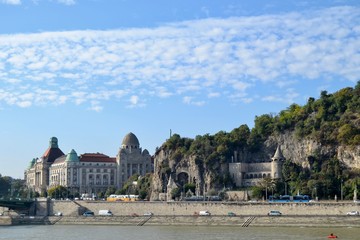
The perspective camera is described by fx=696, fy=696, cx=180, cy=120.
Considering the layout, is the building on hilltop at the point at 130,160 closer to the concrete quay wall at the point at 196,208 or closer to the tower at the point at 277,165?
the concrete quay wall at the point at 196,208

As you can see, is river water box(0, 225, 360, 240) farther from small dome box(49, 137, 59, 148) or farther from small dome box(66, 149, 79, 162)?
small dome box(49, 137, 59, 148)

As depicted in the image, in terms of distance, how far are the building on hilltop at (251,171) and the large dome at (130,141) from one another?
46322 mm

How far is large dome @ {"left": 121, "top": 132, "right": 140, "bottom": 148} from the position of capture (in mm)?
155875

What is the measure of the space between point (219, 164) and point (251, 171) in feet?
17.9

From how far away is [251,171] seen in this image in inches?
4409

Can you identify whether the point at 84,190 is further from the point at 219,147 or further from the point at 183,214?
the point at 183,214

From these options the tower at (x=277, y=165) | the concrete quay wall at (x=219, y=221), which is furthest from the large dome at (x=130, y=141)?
the concrete quay wall at (x=219, y=221)

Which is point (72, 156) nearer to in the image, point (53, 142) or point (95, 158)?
point (95, 158)

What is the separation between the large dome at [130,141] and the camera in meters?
156

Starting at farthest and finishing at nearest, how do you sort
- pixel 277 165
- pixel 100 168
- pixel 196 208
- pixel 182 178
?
pixel 100 168
pixel 182 178
pixel 277 165
pixel 196 208

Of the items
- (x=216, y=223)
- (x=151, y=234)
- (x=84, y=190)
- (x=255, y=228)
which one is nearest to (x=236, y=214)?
(x=216, y=223)

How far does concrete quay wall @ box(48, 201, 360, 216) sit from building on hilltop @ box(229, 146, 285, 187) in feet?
58.9

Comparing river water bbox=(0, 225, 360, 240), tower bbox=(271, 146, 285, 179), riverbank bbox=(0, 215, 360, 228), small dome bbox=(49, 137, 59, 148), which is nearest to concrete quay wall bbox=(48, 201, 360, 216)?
riverbank bbox=(0, 215, 360, 228)

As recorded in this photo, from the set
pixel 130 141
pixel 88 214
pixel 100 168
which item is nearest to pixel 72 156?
pixel 100 168
